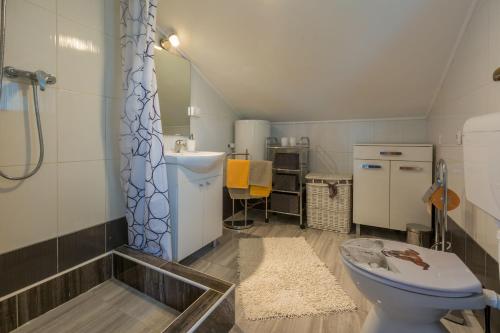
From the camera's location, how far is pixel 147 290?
4.78 feet

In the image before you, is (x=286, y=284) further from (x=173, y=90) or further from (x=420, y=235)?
(x=173, y=90)

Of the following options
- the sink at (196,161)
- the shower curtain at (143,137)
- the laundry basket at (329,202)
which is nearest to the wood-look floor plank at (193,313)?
the shower curtain at (143,137)

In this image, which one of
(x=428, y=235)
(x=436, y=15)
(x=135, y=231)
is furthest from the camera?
(x=428, y=235)

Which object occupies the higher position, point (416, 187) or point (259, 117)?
point (259, 117)

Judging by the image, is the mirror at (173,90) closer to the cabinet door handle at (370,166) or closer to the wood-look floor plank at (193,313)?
the wood-look floor plank at (193,313)

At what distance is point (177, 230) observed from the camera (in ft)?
5.45

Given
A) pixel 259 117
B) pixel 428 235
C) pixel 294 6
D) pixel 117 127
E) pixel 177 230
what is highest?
pixel 294 6

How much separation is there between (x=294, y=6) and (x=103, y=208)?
1.89m

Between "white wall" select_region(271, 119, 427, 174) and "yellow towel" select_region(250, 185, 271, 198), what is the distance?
89cm

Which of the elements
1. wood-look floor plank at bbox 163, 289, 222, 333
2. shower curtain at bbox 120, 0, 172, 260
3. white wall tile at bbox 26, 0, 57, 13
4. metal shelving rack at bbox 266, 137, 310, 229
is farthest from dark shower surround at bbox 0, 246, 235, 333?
metal shelving rack at bbox 266, 137, 310, 229

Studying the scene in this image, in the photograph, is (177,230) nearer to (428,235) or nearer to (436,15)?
(428,235)

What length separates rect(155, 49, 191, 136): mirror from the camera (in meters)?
2.03

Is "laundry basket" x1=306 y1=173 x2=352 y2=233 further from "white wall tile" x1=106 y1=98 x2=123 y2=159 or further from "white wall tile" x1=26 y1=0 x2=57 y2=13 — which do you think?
"white wall tile" x1=26 y1=0 x2=57 y2=13

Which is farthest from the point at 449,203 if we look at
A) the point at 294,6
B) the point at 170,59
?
the point at 170,59
